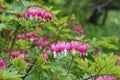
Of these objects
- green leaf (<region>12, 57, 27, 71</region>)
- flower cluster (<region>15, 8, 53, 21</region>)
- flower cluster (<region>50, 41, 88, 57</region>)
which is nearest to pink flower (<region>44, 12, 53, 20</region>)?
flower cluster (<region>15, 8, 53, 21</region>)

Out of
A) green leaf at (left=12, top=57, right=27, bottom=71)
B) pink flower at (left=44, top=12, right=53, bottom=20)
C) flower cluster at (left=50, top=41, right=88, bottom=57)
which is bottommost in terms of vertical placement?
green leaf at (left=12, top=57, right=27, bottom=71)

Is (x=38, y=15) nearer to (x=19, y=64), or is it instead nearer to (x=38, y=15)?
(x=38, y=15)

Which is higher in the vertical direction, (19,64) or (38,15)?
(38,15)

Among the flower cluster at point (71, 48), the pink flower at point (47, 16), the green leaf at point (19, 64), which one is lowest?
the green leaf at point (19, 64)

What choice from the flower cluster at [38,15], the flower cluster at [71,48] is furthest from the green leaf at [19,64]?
the flower cluster at [38,15]

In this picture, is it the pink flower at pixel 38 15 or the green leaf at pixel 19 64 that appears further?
the pink flower at pixel 38 15

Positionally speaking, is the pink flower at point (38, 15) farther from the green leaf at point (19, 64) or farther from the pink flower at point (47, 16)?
the green leaf at point (19, 64)

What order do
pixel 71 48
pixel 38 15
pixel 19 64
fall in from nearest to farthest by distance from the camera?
1. pixel 19 64
2. pixel 71 48
3. pixel 38 15

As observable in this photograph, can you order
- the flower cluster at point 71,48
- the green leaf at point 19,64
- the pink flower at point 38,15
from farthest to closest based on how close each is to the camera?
the pink flower at point 38,15 → the flower cluster at point 71,48 → the green leaf at point 19,64

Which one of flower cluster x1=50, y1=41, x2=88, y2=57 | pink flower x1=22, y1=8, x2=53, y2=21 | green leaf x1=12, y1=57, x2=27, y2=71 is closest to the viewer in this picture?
green leaf x1=12, y1=57, x2=27, y2=71

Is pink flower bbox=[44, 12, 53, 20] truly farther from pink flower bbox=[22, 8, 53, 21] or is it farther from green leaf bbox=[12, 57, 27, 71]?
green leaf bbox=[12, 57, 27, 71]

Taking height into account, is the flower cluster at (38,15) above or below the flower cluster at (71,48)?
above

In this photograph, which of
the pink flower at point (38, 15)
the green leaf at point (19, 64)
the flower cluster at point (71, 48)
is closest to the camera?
the green leaf at point (19, 64)

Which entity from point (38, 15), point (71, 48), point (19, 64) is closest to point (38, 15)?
point (38, 15)
